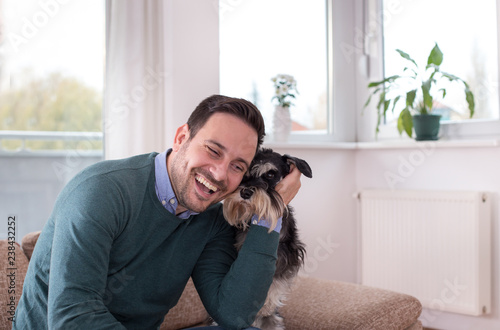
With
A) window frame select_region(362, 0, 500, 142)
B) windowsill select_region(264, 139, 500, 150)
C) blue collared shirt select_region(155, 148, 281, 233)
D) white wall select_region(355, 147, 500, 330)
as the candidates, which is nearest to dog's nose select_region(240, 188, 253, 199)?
blue collared shirt select_region(155, 148, 281, 233)

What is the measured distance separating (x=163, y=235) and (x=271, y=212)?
1.15 feet

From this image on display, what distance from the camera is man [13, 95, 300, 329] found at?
1409mm

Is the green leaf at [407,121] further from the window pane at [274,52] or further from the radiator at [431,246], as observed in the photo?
the window pane at [274,52]

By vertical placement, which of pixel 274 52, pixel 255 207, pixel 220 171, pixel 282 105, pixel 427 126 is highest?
pixel 274 52

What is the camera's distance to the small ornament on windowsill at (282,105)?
135 inches

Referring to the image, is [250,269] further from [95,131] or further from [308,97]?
[308,97]

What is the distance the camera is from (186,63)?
117 inches

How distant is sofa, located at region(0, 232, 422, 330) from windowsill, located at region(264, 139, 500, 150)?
127 cm

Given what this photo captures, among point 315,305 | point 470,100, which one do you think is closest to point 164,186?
point 315,305

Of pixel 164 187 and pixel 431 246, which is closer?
pixel 164 187

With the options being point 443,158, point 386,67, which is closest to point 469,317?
point 443,158

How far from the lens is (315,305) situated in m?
2.13

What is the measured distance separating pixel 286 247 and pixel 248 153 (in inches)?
16.1

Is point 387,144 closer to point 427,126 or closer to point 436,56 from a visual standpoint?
point 427,126
